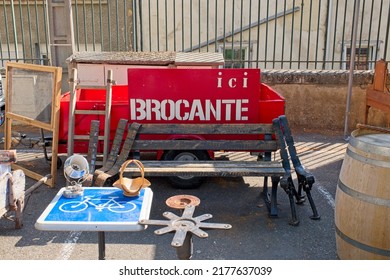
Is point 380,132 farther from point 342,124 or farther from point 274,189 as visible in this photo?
point 342,124

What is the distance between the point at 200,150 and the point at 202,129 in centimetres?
28

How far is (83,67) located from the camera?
20.7ft

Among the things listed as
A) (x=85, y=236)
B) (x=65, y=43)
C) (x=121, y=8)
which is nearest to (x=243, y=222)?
(x=85, y=236)

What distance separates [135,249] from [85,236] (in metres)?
0.56

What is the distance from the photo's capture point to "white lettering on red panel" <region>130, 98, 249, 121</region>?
16.4 ft

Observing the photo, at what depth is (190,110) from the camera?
5.03m

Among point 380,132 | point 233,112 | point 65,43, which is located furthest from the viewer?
point 65,43

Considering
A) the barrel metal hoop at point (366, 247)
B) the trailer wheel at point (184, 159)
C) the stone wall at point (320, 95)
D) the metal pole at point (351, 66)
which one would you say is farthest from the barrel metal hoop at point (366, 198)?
the stone wall at point (320, 95)

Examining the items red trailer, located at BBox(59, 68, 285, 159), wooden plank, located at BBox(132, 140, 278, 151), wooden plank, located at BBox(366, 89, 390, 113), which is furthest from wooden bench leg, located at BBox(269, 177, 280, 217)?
wooden plank, located at BBox(366, 89, 390, 113)

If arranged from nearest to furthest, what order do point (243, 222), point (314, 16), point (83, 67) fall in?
point (243, 222), point (83, 67), point (314, 16)

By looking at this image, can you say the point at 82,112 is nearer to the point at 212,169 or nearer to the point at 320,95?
the point at 212,169

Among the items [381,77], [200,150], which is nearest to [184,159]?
[200,150]

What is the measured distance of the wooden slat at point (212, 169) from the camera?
4402mm

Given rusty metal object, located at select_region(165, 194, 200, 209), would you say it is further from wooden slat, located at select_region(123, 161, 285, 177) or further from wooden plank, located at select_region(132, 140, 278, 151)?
wooden plank, located at select_region(132, 140, 278, 151)
